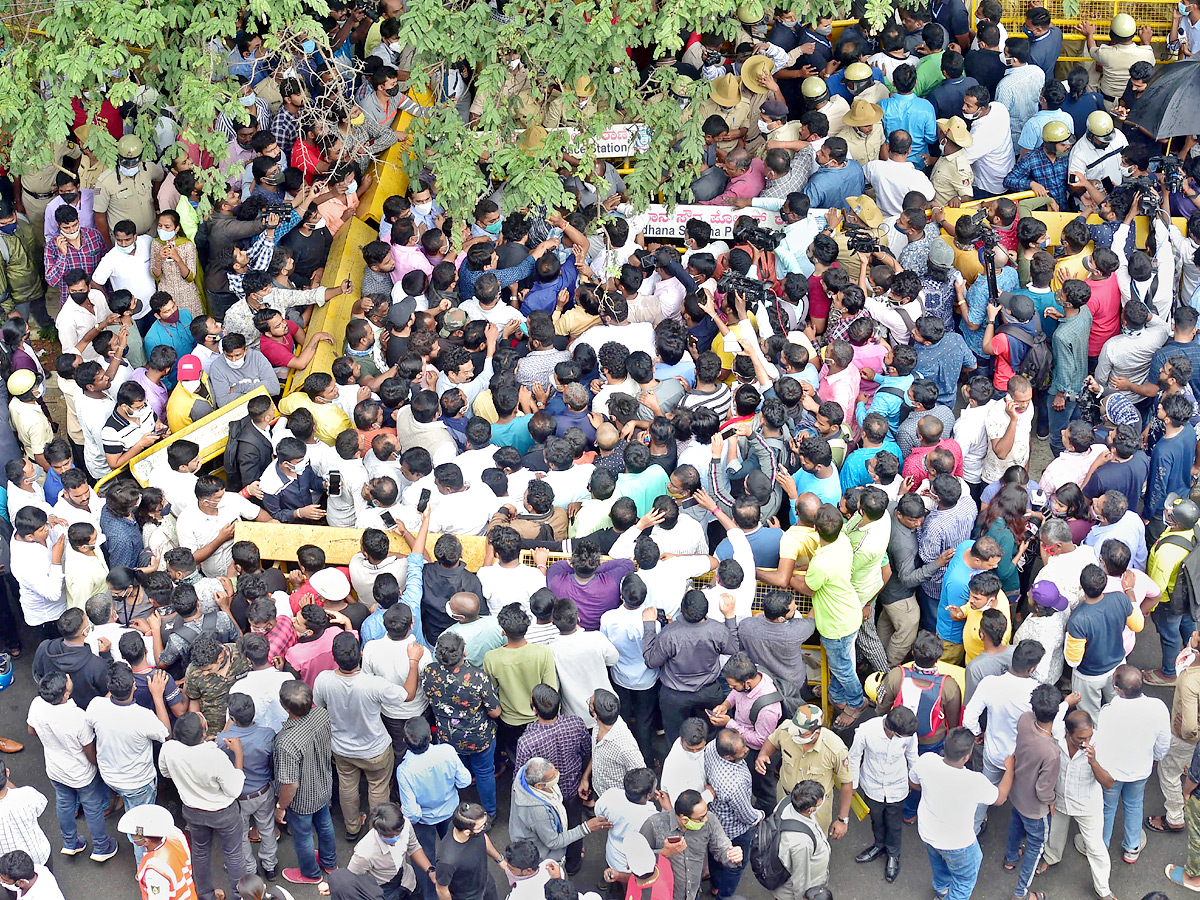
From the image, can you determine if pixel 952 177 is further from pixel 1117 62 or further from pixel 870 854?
pixel 870 854

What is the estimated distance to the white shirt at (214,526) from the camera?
387 inches

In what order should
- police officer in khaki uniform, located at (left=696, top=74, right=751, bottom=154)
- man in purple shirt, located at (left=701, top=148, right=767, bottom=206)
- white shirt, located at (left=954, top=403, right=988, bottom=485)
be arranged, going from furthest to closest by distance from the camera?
1. police officer in khaki uniform, located at (left=696, top=74, right=751, bottom=154)
2. man in purple shirt, located at (left=701, top=148, right=767, bottom=206)
3. white shirt, located at (left=954, top=403, right=988, bottom=485)

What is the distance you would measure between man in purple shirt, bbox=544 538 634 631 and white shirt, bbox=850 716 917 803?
1.69 meters

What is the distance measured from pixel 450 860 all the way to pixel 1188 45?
35.6 ft

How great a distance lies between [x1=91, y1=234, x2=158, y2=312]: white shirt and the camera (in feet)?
39.1

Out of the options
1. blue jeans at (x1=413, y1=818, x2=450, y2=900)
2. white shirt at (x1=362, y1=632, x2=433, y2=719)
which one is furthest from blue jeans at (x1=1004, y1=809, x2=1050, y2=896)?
white shirt at (x1=362, y1=632, x2=433, y2=719)

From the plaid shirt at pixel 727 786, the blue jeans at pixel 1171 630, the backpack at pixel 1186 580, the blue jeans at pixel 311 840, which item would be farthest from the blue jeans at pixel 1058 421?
the blue jeans at pixel 311 840

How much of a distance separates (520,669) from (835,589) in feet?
6.60

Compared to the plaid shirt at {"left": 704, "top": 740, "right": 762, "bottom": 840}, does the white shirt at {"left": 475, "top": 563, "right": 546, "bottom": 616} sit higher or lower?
higher

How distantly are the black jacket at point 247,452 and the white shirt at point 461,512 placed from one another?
4.75 ft

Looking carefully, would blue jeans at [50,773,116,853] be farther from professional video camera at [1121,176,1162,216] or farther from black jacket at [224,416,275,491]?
professional video camera at [1121,176,1162,216]

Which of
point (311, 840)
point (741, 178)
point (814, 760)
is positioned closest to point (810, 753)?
point (814, 760)

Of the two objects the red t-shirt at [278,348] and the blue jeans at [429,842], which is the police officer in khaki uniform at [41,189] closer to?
the red t-shirt at [278,348]

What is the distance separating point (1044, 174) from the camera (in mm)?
12914
